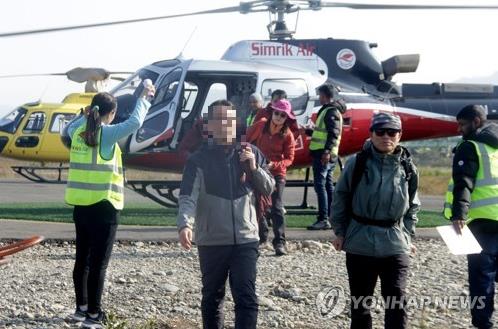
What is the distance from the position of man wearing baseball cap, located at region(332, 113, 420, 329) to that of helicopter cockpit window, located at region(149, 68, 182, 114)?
28.6 ft

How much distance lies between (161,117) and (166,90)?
0.48m

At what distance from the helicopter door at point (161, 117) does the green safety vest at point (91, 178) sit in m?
7.10

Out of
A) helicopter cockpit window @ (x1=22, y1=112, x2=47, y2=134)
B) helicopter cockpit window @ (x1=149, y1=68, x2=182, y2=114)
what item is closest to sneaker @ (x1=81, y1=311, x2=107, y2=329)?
helicopter cockpit window @ (x1=149, y1=68, x2=182, y2=114)

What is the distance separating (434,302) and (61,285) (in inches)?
141

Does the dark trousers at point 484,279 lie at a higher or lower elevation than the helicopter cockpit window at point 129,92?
lower

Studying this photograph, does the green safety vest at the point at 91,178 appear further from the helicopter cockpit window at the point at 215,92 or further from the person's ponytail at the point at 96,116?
the helicopter cockpit window at the point at 215,92

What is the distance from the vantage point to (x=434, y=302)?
8.34m

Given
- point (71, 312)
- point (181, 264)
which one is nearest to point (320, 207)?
point (181, 264)

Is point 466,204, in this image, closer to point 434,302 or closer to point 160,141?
point 434,302

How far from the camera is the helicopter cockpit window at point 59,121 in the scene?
998 inches

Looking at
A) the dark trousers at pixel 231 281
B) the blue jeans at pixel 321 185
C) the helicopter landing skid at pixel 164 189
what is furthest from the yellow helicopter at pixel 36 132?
the dark trousers at pixel 231 281

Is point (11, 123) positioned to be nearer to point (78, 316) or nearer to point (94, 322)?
point (78, 316)

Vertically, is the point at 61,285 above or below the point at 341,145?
below

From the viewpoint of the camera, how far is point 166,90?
48.3ft
